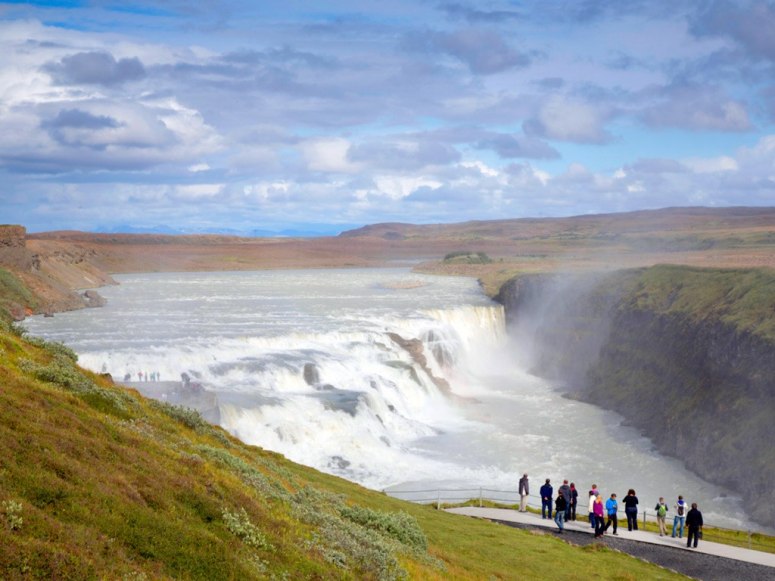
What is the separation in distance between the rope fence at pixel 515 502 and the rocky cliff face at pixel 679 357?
5.77 meters

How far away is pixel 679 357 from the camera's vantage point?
50.0 metres

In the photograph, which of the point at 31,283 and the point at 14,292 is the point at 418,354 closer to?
the point at 14,292

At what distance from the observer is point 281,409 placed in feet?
121

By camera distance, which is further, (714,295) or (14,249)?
(14,249)

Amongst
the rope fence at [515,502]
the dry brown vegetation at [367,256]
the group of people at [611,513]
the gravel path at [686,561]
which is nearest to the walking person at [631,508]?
the group of people at [611,513]

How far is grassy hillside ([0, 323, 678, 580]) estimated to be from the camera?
8352mm

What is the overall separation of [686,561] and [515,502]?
34.0 feet

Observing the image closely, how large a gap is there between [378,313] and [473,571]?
A: 5188 centimetres

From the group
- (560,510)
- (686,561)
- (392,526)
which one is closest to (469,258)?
(560,510)

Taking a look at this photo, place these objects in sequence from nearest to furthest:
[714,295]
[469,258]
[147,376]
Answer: [147,376] → [714,295] → [469,258]

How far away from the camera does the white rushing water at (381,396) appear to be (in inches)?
1414

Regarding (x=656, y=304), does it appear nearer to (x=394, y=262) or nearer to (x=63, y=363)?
(x=63, y=363)

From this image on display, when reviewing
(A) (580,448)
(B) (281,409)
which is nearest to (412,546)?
(B) (281,409)

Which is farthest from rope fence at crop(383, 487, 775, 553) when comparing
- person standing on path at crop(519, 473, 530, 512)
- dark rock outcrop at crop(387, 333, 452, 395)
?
dark rock outcrop at crop(387, 333, 452, 395)
